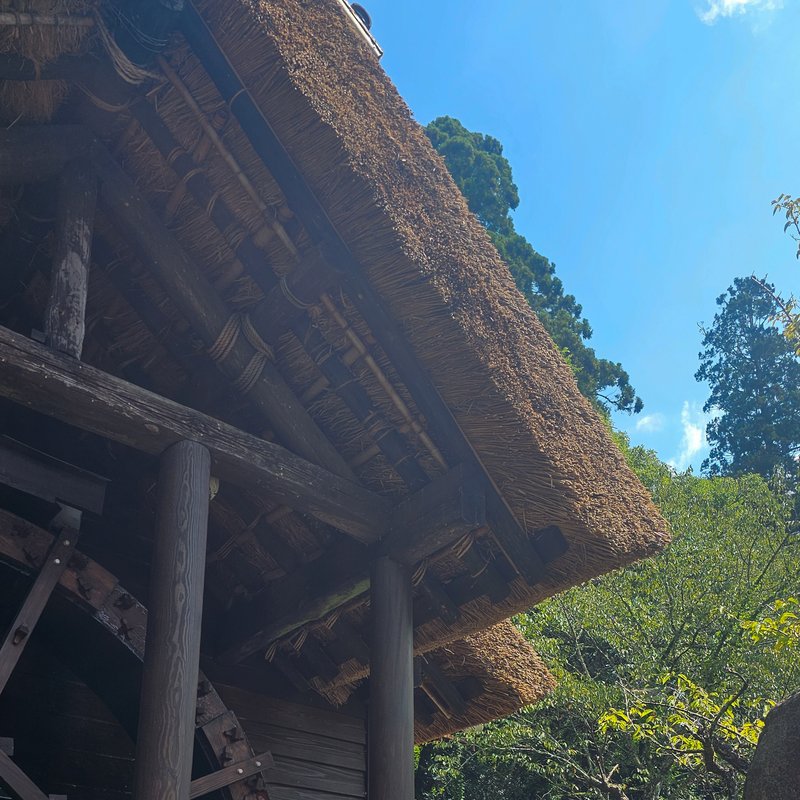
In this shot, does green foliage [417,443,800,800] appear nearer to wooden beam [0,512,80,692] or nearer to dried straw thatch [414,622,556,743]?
dried straw thatch [414,622,556,743]

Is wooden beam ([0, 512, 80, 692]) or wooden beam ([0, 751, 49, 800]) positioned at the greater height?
wooden beam ([0, 512, 80, 692])

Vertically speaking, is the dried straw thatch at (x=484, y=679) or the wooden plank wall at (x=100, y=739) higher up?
the dried straw thatch at (x=484, y=679)

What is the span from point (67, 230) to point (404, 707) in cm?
212

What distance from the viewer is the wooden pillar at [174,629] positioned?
8.73ft

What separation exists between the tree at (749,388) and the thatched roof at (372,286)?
63.6 ft

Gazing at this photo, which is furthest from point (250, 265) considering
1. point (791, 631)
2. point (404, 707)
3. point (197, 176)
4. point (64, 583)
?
point (791, 631)

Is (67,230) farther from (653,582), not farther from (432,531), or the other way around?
(653,582)

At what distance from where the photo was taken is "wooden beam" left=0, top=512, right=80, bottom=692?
3.48 metres

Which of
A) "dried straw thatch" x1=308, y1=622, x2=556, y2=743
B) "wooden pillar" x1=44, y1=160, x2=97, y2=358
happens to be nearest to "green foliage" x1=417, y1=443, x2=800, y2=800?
"dried straw thatch" x1=308, y1=622, x2=556, y2=743

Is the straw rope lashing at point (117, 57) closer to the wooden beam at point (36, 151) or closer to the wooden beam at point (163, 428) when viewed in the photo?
the wooden beam at point (36, 151)

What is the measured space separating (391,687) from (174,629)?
37.5 inches

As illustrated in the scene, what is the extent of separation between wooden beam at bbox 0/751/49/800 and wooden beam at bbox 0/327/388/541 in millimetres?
1273

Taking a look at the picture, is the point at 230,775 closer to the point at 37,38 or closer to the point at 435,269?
the point at 435,269

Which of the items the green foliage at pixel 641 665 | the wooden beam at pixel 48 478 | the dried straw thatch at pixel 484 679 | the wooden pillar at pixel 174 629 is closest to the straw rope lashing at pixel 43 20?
the wooden pillar at pixel 174 629
